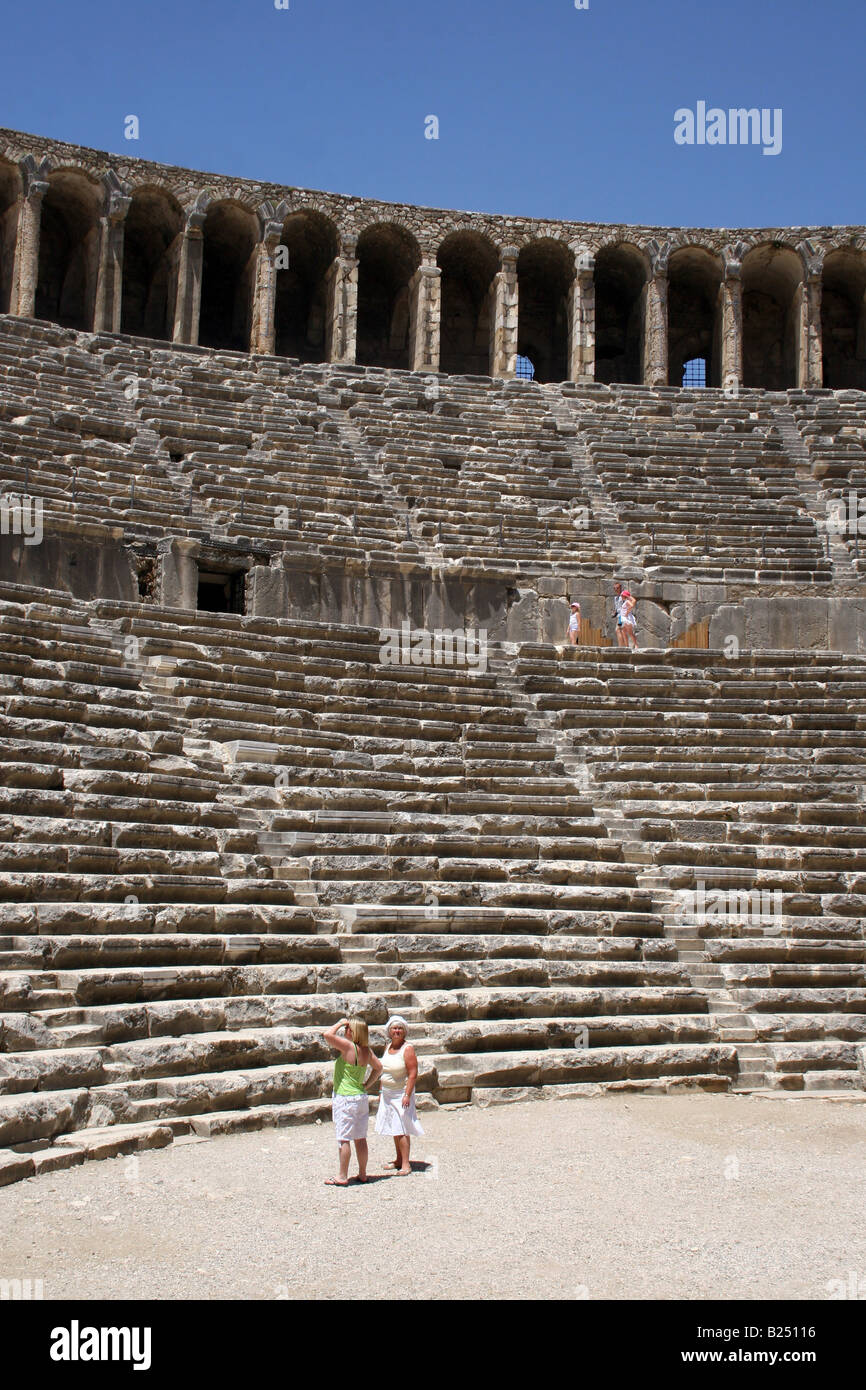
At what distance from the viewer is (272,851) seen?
35.3ft

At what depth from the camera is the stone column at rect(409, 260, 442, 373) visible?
91.4 feet

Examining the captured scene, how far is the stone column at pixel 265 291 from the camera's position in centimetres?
2691

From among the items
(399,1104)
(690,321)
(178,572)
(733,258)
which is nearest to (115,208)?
(178,572)

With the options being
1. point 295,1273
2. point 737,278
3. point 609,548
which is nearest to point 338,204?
point 737,278

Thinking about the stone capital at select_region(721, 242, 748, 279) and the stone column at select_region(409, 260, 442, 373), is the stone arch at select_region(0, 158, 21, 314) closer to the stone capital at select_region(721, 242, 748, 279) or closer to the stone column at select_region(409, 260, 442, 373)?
the stone column at select_region(409, 260, 442, 373)

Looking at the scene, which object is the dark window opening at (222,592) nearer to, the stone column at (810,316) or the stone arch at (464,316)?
the stone arch at (464,316)

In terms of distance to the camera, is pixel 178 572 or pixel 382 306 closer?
pixel 178 572

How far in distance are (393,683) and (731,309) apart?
18.1 metres

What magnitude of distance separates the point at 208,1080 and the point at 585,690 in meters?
8.29

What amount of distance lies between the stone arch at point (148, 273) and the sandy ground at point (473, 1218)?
23.1 m

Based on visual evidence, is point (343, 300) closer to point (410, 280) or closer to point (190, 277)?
point (410, 280)

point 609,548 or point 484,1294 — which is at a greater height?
point 609,548

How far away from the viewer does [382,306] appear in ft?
101
